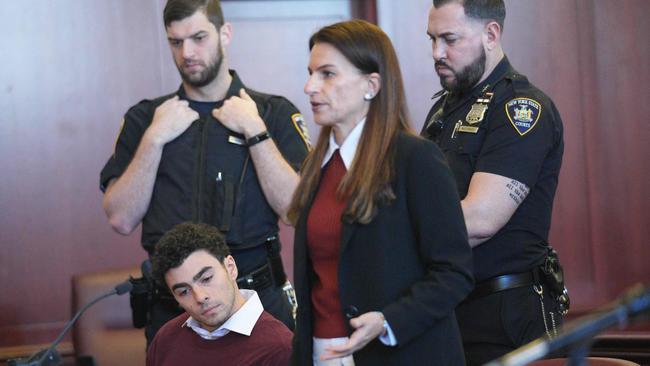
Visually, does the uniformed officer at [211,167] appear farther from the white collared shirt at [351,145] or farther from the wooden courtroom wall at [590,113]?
the wooden courtroom wall at [590,113]

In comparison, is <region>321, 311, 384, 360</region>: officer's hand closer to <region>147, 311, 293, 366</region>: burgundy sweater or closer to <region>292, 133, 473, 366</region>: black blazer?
<region>292, 133, 473, 366</region>: black blazer

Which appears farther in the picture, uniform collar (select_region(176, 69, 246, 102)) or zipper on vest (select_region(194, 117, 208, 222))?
uniform collar (select_region(176, 69, 246, 102))

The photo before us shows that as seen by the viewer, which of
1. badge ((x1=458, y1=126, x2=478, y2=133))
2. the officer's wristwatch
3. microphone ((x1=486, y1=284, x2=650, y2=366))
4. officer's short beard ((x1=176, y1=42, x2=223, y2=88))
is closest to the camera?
microphone ((x1=486, y1=284, x2=650, y2=366))

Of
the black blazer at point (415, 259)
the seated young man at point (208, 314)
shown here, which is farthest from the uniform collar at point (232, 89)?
the black blazer at point (415, 259)

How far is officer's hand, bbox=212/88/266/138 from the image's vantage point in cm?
320

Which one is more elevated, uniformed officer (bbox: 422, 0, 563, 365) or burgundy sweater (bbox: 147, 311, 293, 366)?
uniformed officer (bbox: 422, 0, 563, 365)

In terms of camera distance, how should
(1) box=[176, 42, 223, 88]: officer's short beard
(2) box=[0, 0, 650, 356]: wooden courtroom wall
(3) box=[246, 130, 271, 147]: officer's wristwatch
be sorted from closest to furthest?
(3) box=[246, 130, 271, 147]: officer's wristwatch
(1) box=[176, 42, 223, 88]: officer's short beard
(2) box=[0, 0, 650, 356]: wooden courtroom wall

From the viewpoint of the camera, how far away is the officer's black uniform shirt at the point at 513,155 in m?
2.79

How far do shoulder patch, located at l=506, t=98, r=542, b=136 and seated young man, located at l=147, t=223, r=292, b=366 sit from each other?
2.78ft

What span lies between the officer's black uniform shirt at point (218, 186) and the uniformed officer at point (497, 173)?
2.06 ft

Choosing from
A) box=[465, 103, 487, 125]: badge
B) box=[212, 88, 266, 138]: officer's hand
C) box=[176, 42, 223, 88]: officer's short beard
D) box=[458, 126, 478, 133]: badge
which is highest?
box=[176, 42, 223, 88]: officer's short beard

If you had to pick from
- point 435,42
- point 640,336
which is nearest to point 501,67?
point 435,42

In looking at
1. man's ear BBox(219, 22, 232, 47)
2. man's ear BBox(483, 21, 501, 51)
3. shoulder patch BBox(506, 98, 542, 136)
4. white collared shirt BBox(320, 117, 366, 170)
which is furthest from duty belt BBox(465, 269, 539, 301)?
man's ear BBox(219, 22, 232, 47)

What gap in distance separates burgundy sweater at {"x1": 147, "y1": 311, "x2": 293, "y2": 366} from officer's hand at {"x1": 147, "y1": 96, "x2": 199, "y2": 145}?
625 millimetres
